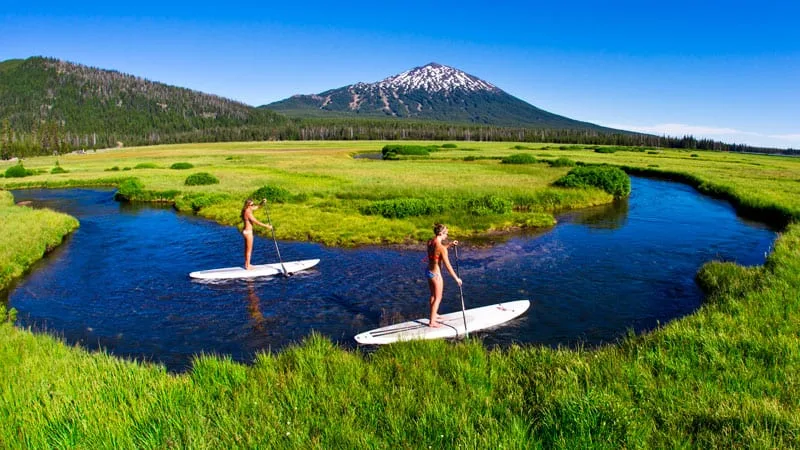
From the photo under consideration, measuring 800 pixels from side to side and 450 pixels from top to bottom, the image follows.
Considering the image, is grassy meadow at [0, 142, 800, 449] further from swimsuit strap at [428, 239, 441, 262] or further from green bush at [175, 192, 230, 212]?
green bush at [175, 192, 230, 212]

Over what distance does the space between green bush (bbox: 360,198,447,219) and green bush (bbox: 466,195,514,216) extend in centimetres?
231

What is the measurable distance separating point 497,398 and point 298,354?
15.8ft

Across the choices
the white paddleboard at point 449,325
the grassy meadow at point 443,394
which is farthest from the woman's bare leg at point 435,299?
the grassy meadow at point 443,394

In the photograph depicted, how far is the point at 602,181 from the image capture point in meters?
49.3

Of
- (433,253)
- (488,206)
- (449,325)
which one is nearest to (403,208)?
(488,206)

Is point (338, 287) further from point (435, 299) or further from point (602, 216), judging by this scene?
point (602, 216)

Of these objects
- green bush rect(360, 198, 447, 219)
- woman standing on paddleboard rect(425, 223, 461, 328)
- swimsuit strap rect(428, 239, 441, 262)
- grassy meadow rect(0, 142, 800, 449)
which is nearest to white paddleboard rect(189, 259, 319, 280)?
grassy meadow rect(0, 142, 800, 449)

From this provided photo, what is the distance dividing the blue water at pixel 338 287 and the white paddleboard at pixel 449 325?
0.43m

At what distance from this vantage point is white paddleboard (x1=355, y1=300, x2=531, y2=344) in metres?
14.6

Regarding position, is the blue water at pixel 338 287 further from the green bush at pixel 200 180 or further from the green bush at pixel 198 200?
the green bush at pixel 200 180

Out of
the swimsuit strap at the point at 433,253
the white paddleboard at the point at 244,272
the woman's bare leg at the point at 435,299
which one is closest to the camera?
the swimsuit strap at the point at 433,253

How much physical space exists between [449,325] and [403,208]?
68.0ft

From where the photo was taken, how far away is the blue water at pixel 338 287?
16.4m

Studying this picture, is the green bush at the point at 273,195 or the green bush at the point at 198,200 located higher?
the green bush at the point at 273,195
